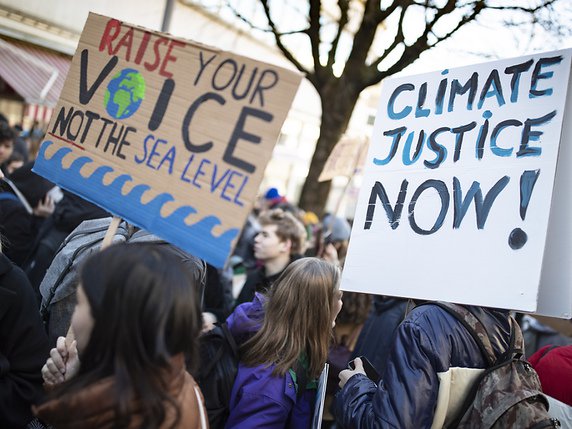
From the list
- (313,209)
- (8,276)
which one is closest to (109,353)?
(8,276)

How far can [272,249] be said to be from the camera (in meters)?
4.14

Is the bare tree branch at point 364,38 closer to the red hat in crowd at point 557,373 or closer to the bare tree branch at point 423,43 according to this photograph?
the bare tree branch at point 423,43

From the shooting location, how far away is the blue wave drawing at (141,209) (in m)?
1.94

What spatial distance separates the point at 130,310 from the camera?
1.48 metres

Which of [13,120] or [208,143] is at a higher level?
[13,120]

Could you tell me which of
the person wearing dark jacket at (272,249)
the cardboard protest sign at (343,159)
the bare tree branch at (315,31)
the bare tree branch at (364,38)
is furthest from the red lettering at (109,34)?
the bare tree branch at (364,38)

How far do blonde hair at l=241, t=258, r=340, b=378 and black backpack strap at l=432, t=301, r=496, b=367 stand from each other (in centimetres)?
61

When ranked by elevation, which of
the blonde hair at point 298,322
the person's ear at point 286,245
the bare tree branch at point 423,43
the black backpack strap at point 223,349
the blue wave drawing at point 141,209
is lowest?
the black backpack strap at point 223,349

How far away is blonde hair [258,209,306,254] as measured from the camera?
421cm

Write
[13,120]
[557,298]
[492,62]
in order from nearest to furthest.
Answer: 1. [557,298]
2. [492,62]
3. [13,120]

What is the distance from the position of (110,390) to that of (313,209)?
254 inches

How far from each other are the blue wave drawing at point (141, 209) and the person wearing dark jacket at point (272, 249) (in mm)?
2017

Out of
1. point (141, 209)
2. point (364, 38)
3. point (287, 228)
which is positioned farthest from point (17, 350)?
point (364, 38)

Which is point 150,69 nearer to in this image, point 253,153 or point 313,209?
point 253,153
